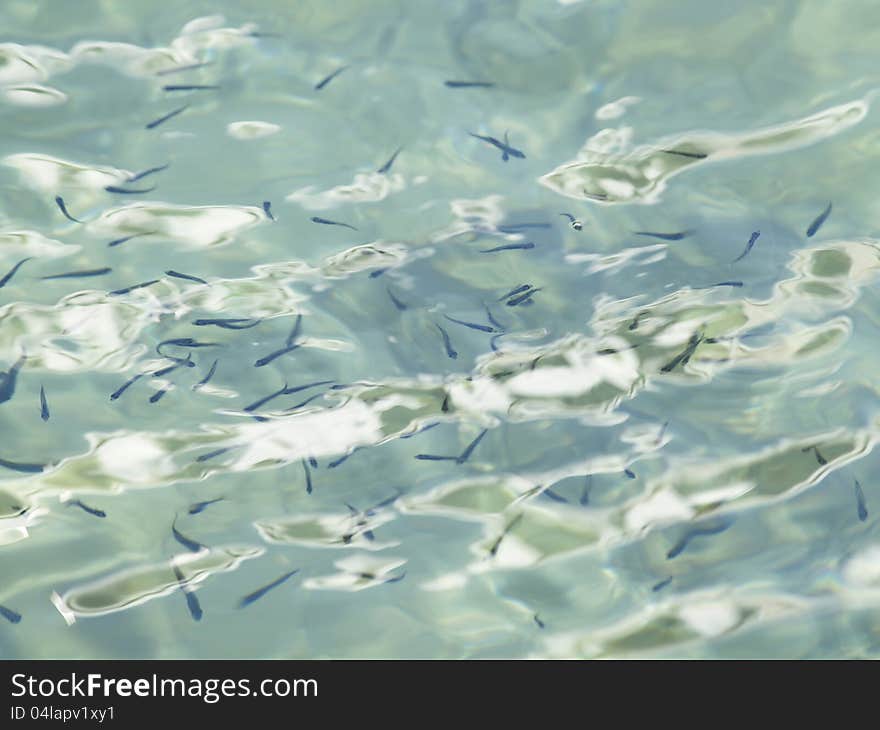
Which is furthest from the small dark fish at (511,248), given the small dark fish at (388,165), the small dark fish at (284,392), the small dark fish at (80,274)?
the small dark fish at (80,274)

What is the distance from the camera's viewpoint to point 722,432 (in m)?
3.55

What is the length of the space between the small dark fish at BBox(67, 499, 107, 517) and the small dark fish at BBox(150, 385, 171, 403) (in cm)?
50

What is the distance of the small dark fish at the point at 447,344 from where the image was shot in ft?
12.2

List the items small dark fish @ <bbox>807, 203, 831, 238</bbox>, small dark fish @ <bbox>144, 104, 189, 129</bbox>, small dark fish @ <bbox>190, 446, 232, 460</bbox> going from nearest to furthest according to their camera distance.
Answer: small dark fish @ <bbox>190, 446, 232, 460</bbox>
small dark fish @ <bbox>807, 203, 831, 238</bbox>
small dark fish @ <bbox>144, 104, 189, 129</bbox>

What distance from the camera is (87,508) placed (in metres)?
3.34

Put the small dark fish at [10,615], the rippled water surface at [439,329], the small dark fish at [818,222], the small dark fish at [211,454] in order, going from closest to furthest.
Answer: the small dark fish at [10,615] → the rippled water surface at [439,329] → the small dark fish at [211,454] → the small dark fish at [818,222]

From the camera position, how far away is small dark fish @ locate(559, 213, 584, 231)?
12.9ft

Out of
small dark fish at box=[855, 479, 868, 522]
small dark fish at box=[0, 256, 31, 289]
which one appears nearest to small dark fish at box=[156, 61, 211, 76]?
small dark fish at box=[0, 256, 31, 289]

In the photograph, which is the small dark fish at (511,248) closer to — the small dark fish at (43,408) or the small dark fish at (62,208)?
the small dark fish at (62,208)

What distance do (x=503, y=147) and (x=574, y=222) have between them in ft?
1.68

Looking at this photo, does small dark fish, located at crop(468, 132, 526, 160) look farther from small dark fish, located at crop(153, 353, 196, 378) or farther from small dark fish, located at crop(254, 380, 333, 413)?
small dark fish, located at crop(153, 353, 196, 378)

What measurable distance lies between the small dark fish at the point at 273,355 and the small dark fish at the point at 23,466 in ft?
3.10
